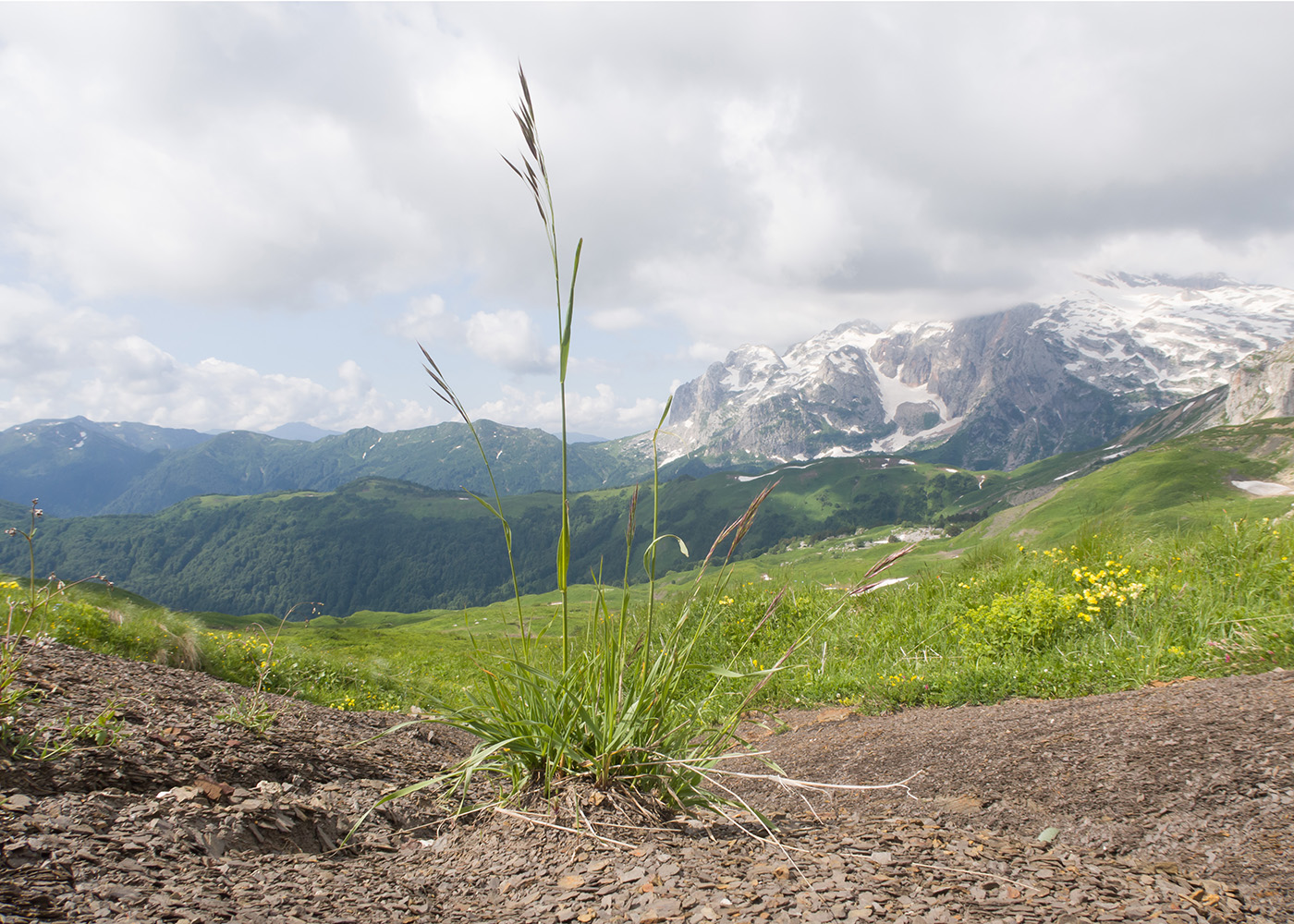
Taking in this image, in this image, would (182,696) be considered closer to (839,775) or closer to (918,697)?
(839,775)

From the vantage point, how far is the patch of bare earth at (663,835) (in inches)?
86.7

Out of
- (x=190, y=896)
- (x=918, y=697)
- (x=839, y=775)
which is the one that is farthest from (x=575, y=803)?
(x=918, y=697)

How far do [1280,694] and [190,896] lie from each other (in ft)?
20.5

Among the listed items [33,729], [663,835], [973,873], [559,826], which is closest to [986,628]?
[973,873]

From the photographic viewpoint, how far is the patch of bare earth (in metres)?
2.20

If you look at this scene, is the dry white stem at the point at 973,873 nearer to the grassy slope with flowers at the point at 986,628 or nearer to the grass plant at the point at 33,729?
the grassy slope with flowers at the point at 986,628

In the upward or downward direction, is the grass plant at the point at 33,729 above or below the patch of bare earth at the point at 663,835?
above

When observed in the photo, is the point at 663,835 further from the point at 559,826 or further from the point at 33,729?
the point at 33,729

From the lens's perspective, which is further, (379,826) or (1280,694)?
(1280,694)

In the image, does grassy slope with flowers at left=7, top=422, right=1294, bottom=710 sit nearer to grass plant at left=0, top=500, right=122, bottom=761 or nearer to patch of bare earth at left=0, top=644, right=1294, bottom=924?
patch of bare earth at left=0, top=644, right=1294, bottom=924

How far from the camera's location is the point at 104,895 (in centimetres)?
204

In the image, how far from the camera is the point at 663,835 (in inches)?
116

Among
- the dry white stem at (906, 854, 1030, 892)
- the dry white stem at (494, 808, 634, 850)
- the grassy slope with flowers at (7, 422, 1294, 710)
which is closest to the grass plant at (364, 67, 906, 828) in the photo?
the dry white stem at (494, 808, 634, 850)

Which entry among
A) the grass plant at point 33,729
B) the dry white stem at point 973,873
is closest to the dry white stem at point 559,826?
the dry white stem at point 973,873
